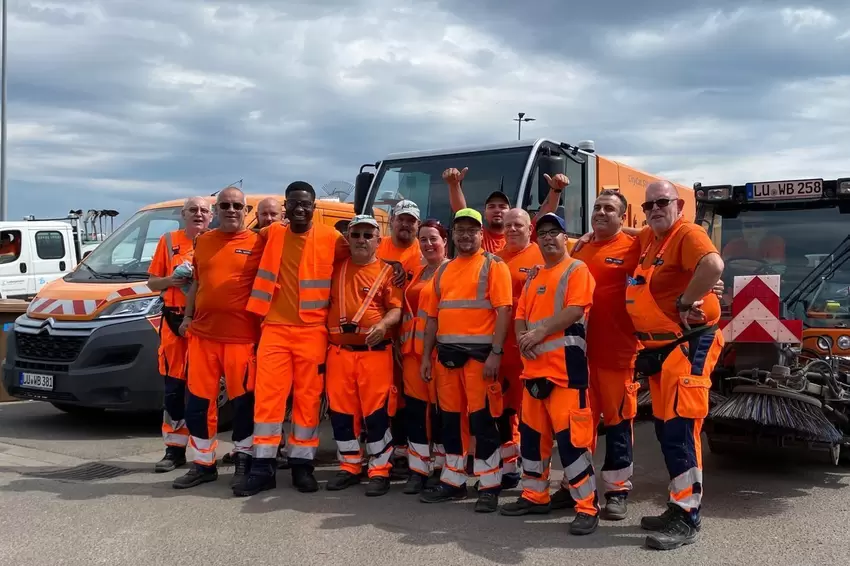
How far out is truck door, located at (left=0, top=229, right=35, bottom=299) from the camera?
489 inches

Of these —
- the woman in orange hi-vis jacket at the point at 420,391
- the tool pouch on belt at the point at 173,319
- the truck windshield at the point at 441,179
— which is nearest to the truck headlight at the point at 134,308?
the tool pouch on belt at the point at 173,319

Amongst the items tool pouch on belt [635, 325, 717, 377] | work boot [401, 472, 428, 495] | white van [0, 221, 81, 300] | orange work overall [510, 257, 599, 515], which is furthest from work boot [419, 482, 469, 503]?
white van [0, 221, 81, 300]

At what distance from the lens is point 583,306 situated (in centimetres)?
446

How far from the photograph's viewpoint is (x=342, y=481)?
17.4ft

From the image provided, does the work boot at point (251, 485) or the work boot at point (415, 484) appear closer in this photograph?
the work boot at point (251, 485)

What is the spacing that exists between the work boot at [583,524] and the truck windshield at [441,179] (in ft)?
11.4

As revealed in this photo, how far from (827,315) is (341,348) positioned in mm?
3685

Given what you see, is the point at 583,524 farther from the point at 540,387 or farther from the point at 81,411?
the point at 81,411

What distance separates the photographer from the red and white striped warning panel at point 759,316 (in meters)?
5.41

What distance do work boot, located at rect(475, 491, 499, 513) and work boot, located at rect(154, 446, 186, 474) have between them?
242 cm

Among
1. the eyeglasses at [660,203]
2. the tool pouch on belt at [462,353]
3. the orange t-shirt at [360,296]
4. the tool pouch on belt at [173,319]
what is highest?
the eyeglasses at [660,203]

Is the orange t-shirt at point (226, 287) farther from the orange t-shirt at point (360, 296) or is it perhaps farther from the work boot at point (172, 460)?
the work boot at point (172, 460)

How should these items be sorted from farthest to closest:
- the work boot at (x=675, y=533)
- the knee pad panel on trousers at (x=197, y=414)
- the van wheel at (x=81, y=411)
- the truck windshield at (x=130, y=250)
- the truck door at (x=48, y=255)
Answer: the truck door at (x=48, y=255) → the van wheel at (x=81, y=411) → the truck windshield at (x=130, y=250) → the knee pad panel on trousers at (x=197, y=414) → the work boot at (x=675, y=533)

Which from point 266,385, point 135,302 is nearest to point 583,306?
point 266,385
